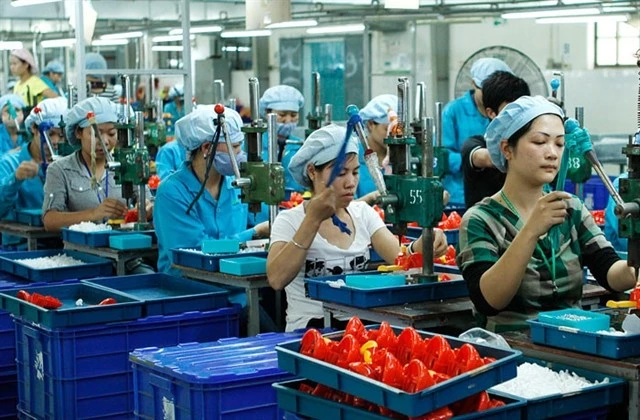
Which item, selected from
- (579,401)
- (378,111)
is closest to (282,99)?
(378,111)

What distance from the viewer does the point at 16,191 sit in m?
6.24

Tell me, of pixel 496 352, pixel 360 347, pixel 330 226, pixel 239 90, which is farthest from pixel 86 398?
pixel 239 90

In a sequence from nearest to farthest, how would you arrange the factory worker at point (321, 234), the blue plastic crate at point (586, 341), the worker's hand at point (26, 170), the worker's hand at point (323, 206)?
the blue plastic crate at point (586, 341)
the worker's hand at point (323, 206)
the factory worker at point (321, 234)
the worker's hand at point (26, 170)

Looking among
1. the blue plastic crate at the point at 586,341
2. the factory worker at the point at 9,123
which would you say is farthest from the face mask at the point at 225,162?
the factory worker at the point at 9,123

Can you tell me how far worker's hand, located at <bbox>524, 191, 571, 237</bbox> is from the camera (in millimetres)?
2910

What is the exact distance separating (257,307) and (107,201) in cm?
164

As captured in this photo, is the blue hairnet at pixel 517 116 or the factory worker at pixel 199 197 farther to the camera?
the factory worker at pixel 199 197

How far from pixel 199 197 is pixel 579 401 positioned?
8.22 feet

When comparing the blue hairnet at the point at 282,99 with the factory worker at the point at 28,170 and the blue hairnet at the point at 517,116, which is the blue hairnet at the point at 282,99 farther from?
the blue hairnet at the point at 517,116

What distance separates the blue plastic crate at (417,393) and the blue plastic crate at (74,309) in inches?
52.9

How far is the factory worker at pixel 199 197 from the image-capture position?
4.72 m

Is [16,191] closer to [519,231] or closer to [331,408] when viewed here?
[519,231]

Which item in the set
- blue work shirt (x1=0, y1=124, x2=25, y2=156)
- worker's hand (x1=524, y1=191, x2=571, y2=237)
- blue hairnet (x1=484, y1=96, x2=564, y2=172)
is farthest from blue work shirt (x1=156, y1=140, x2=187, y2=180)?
worker's hand (x1=524, y1=191, x2=571, y2=237)

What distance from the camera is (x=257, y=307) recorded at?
416cm
